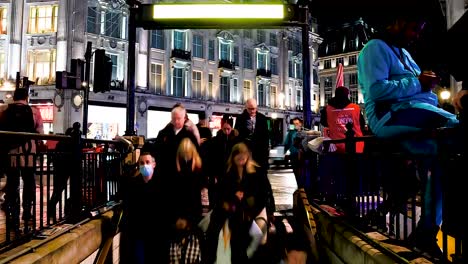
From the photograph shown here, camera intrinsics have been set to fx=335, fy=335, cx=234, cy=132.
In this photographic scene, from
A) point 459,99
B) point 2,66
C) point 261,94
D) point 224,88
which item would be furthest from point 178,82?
point 459,99

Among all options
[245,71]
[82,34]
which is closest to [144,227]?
[82,34]

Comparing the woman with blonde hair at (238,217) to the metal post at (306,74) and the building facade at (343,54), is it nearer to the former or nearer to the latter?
the metal post at (306,74)

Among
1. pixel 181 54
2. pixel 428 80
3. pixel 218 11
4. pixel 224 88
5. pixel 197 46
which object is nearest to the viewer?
pixel 428 80

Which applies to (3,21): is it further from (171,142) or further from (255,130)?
(171,142)

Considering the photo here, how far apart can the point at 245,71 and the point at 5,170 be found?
36.8 meters

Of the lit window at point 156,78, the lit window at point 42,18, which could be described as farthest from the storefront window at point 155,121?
the lit window at point 42,18

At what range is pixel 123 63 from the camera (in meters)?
29.2

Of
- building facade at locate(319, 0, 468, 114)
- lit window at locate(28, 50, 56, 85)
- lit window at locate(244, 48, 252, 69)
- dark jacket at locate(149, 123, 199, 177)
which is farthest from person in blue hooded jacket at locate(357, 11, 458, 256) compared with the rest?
building facade at locate(319, 0, 468, 114)

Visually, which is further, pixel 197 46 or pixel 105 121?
pixel 197 46

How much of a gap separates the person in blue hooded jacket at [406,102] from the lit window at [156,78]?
94.2 ft

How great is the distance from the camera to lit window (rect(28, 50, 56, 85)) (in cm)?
2584

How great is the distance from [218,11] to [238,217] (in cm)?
465

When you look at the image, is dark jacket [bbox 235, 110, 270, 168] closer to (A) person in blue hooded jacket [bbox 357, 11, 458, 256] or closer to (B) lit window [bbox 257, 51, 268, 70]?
(A) person in blue hooded jacket [bbox 357, 11, 458, 256]

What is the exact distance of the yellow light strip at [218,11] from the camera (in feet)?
23.0
